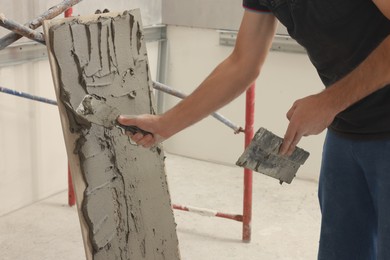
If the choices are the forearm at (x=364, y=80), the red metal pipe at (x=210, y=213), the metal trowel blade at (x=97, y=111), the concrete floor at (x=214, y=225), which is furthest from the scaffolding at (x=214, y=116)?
the forearm at (x=364, y=80)

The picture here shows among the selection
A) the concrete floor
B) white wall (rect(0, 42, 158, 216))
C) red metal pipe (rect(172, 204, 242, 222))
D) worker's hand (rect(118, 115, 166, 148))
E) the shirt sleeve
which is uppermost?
the shirt sleeve

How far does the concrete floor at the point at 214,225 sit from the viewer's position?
2441mm

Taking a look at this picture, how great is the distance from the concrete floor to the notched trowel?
3.36ft

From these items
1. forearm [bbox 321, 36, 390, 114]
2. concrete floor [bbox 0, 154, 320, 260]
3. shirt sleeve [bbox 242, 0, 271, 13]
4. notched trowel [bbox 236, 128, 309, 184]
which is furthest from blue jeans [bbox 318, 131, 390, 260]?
concrete floor [bbox 0, 154, 320, 260]

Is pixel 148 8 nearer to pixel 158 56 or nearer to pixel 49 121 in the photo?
pixel 158 56

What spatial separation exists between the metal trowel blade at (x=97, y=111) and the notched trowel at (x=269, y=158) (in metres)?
0.39

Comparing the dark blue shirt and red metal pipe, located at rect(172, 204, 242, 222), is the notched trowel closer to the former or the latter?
the dark blue shirt

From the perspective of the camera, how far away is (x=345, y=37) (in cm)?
132

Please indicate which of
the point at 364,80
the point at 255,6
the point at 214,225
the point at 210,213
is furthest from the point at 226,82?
the point at 214,225

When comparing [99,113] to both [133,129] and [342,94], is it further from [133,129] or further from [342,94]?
[342,94]

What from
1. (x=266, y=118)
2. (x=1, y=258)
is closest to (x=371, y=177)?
(x=1, y=258)

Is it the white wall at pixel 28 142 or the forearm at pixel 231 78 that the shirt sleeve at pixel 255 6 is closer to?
the forearm at pixel 231 78

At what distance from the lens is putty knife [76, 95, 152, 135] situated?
1.54 meters

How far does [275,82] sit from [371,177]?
194 centimetres
